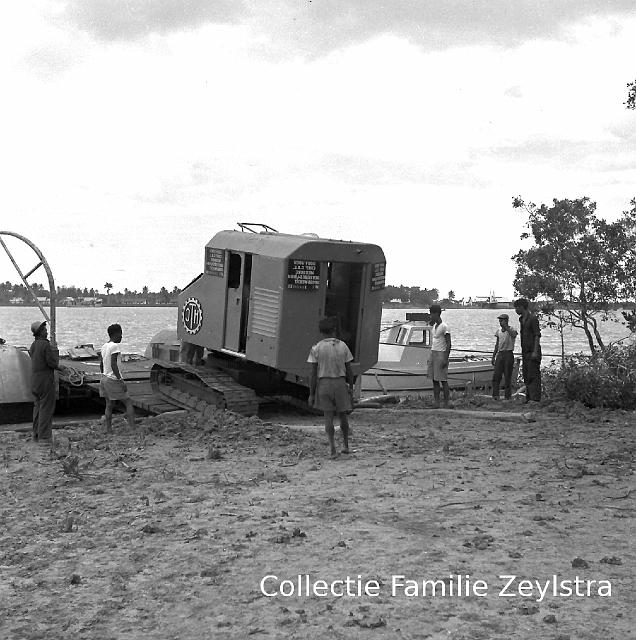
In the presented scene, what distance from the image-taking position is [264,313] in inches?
581

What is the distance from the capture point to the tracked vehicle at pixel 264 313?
14.5 meters

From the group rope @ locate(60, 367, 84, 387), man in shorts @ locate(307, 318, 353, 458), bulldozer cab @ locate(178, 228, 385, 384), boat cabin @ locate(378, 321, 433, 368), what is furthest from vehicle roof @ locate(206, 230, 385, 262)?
boat cabin @ locate(378, 321, 433, 368)

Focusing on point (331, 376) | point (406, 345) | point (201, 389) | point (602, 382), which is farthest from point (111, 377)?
point (406, 345)

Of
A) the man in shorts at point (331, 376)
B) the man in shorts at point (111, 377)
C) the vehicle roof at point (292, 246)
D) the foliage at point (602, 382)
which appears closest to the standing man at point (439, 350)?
the vehicle roof at point (292, 246)

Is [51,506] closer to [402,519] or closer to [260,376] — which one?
Result: [402,519]

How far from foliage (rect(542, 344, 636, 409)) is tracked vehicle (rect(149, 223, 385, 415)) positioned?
385 centimetres

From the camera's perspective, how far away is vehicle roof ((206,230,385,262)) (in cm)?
1441

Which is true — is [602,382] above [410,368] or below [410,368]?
above

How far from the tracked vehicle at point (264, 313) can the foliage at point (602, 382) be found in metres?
3.85

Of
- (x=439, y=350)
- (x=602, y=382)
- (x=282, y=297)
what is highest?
(x=282, y=297)

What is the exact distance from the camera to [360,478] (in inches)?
382

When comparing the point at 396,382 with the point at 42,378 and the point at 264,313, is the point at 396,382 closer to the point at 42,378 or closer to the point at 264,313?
the point at 264,313

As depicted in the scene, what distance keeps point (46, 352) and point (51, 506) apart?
4358 millimetres

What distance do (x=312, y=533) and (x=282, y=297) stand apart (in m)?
7.25
